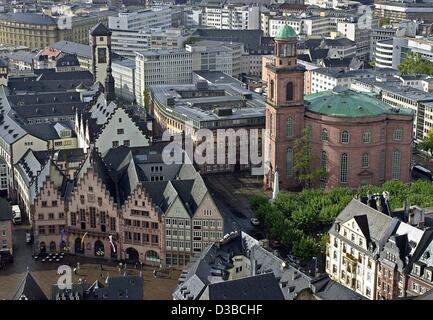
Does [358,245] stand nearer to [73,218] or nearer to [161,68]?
[73,218]

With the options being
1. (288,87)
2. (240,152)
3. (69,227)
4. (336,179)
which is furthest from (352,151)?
(69,227)

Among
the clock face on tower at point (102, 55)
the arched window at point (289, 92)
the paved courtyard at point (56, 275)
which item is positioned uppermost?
the clock face on tower at point (102, 55)

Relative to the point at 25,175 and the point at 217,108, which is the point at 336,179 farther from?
the point at 25,175

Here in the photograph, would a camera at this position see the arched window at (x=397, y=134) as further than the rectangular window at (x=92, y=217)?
Yes

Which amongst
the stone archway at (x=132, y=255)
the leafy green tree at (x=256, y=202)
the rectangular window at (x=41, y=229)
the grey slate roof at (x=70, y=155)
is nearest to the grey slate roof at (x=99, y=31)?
the grey slate roof at (x=70, y=155)

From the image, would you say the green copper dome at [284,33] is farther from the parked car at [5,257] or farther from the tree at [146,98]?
the tree at [146,98]

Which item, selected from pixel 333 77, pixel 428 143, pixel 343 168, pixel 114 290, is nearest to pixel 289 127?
pixel 343 168
